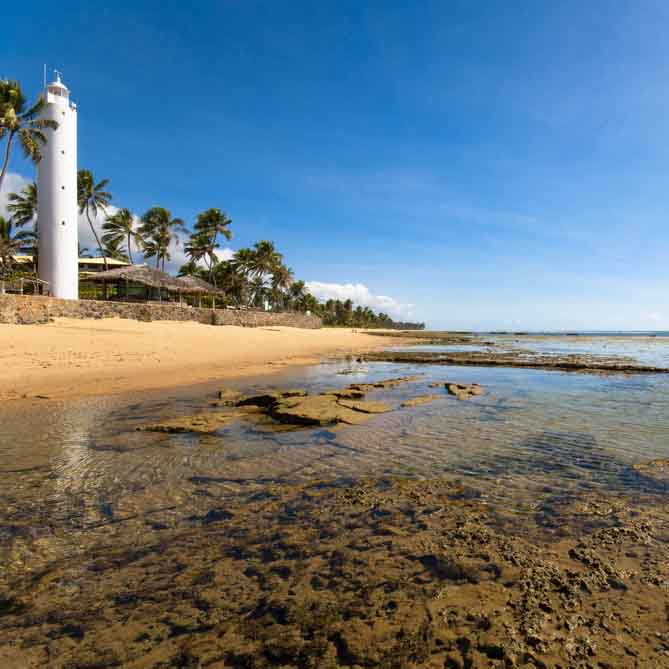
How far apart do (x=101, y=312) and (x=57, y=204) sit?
13206 millimetres

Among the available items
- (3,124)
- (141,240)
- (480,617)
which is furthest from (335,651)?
(141,240)

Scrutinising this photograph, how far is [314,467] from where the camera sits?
5.35 metres

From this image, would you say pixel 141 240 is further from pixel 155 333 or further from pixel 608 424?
pixel 608 424

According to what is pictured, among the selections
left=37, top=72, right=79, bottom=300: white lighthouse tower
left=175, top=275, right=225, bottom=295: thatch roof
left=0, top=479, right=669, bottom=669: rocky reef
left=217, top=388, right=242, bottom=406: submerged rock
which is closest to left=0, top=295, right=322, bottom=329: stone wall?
left=175, top=275, right=225, bottom=295: thatch roof

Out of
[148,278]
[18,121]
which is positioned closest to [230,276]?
[148,278]

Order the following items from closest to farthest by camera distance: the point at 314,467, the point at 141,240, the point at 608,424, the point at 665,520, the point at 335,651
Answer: the point at 335,651, the point at 665,520, the point at 314,467, the point at 608,424, the point at 141,240

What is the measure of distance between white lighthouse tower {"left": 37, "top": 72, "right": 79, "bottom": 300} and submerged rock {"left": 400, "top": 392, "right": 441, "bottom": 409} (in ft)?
108

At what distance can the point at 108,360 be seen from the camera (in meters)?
15.0

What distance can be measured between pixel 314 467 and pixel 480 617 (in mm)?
3129

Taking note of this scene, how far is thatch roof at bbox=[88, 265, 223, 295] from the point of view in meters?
36.4

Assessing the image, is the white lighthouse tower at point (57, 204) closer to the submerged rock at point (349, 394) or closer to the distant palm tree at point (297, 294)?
the submerged rock at point (349, 394)

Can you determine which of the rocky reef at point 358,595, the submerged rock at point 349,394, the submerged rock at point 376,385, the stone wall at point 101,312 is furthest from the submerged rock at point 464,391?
the stone wall at point 101,312

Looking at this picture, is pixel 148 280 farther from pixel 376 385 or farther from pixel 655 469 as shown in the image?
pixel 655 469

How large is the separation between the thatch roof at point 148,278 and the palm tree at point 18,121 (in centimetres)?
1024
